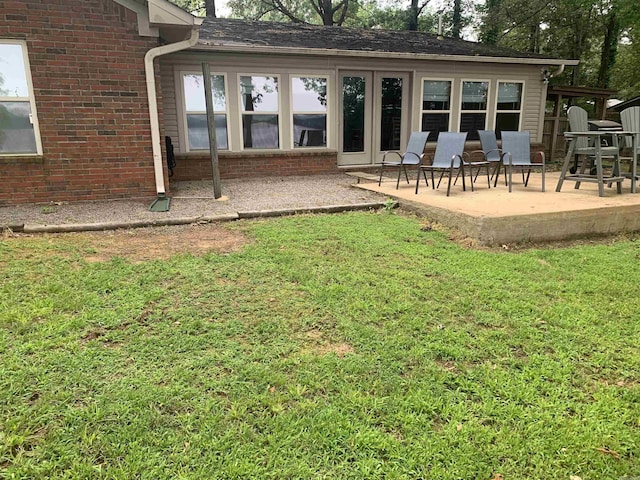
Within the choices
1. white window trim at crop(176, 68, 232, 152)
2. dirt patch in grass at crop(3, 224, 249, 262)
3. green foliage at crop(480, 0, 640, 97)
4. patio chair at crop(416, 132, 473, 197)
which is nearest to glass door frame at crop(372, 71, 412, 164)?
white window trim at crop(176, 68, 232, 152)

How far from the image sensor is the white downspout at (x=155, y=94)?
20.5 feet

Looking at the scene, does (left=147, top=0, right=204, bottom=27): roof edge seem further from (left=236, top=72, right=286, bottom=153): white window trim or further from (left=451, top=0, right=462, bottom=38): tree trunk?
(left=451, top=0, right=462, bottom=38): tree trunk

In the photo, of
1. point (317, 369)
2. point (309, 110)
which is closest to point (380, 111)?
point (309, 110)

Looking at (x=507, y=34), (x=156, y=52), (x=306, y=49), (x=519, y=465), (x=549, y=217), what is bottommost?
(x=519, y=465)

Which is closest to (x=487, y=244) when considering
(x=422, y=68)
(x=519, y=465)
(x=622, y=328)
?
(x=622, y=328)

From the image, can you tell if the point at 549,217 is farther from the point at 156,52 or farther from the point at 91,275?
the point at 156,52

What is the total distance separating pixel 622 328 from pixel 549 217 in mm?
2322

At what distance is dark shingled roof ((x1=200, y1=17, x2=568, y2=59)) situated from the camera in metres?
9.36

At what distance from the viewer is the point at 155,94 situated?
641 centimetres

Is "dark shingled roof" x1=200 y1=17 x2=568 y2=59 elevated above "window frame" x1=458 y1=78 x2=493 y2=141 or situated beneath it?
elevated above

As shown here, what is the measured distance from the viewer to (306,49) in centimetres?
910

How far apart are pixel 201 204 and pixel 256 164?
3.36m

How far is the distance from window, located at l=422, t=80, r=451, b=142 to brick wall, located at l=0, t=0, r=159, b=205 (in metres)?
6.85

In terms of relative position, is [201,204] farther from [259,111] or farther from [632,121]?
[632,121]
